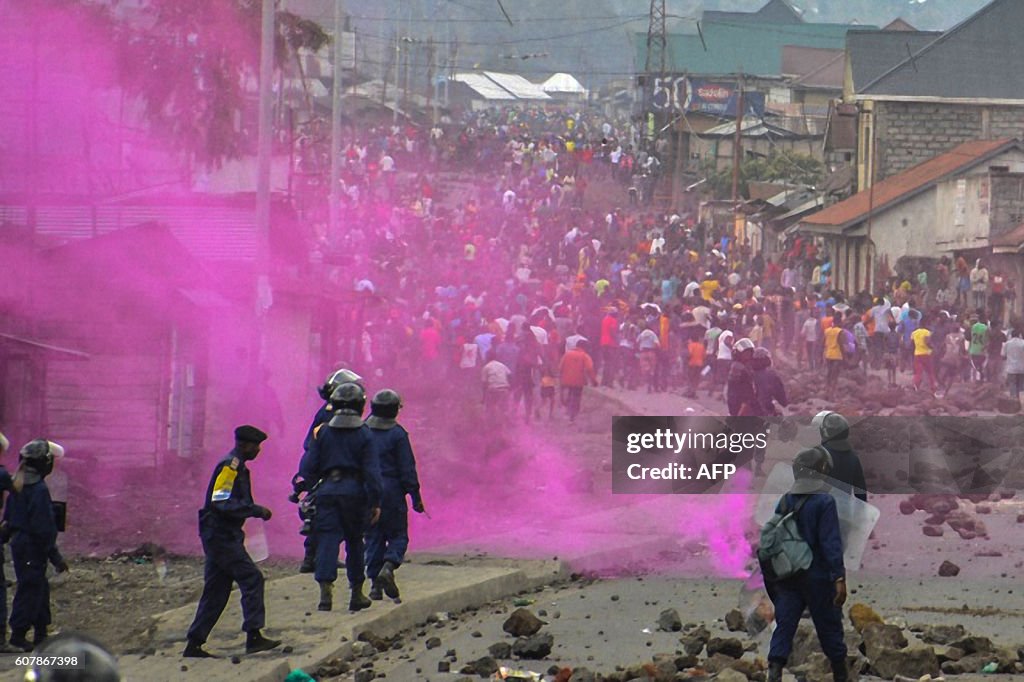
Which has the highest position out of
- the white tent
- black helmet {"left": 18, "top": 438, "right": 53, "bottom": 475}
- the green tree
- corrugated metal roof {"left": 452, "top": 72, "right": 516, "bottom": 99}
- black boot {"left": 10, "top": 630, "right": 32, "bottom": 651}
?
the white tent

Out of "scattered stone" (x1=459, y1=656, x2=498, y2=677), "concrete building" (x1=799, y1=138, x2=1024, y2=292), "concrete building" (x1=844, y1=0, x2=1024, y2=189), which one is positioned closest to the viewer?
"scattered stone" (x1=459, y1=656, x2=498, y2=677)

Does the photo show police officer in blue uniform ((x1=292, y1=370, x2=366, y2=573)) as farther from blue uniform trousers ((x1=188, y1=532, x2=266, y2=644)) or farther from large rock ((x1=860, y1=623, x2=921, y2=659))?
large rock ((x1=860, y1=623, x2=921, y2=659))

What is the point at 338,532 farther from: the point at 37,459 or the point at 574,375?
the point at 574,375

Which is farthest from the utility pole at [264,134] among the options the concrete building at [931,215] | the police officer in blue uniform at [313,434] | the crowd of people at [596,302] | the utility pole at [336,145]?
the concrete building at [931,215]

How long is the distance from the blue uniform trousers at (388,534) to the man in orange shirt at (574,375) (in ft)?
46.0

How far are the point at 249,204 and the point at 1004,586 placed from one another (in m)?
15.3

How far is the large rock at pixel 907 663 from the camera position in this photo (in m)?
9.04

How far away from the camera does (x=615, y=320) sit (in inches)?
1198

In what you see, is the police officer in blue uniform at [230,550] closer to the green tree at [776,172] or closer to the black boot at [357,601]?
the black boot at [357,601]

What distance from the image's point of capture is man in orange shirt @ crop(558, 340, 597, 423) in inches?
1016

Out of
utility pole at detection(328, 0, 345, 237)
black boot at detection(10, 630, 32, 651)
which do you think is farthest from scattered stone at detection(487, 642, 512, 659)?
utility pole at detection(328, 0, 345, 237)

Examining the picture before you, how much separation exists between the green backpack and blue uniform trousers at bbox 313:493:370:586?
325 centimetres

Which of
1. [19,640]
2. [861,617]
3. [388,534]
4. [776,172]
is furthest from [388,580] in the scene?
[776,172]

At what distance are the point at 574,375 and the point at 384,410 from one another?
1407 cm
